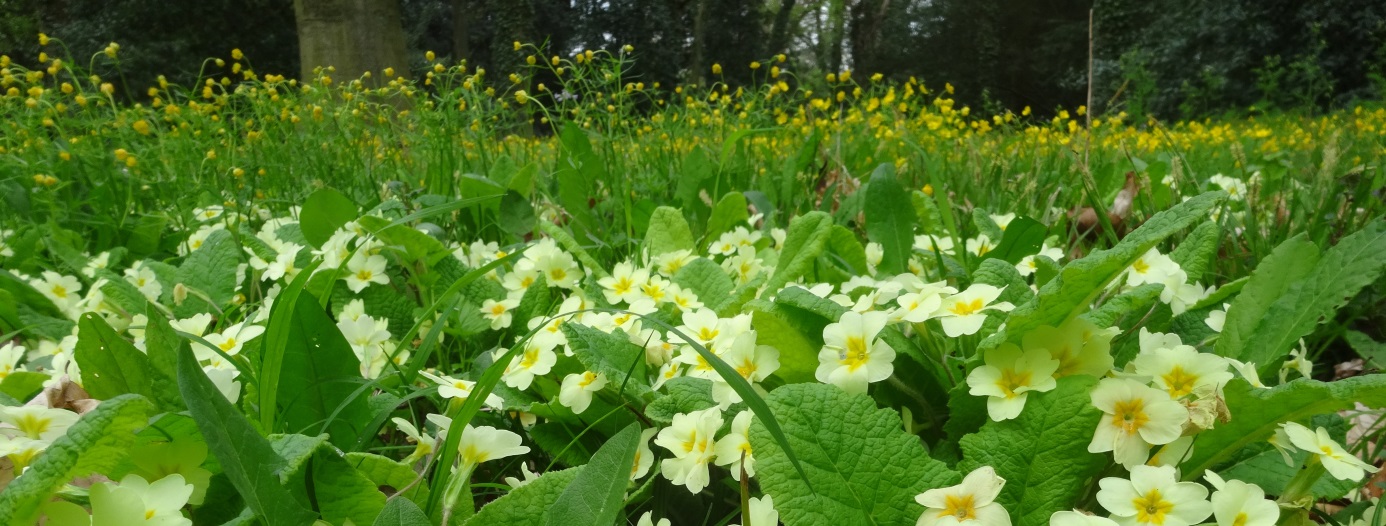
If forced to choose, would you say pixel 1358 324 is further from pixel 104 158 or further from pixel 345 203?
pixel 104 158

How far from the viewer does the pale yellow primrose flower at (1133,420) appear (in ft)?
2.32

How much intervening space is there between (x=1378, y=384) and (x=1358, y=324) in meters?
0.99

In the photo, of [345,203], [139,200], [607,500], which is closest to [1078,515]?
[607,500]

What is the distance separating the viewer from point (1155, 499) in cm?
67

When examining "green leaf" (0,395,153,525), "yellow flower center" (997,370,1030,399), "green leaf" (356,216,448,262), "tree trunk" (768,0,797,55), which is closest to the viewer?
"green leaf" (0,395,153,525)

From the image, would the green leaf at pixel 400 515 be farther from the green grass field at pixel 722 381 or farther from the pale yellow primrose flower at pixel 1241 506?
the pale yellow primrose flower at pixel 1241 506

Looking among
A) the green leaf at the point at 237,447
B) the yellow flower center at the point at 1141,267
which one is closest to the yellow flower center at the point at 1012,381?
the yellow flower center at the point at 1141,267

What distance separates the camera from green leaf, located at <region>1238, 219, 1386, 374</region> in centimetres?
97

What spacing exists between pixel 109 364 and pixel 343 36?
764cm

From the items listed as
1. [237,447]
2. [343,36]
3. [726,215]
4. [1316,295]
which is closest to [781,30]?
[343,36]

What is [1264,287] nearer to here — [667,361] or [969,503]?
[969,503]

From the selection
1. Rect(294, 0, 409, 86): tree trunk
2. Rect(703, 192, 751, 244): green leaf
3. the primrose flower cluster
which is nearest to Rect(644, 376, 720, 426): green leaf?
the primrose flower cluster

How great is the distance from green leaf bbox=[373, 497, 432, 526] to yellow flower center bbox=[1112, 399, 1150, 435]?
562mm

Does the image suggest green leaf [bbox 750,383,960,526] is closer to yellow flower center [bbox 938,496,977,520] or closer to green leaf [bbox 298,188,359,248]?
yellow flower center [bbox 938,496,977,520]
